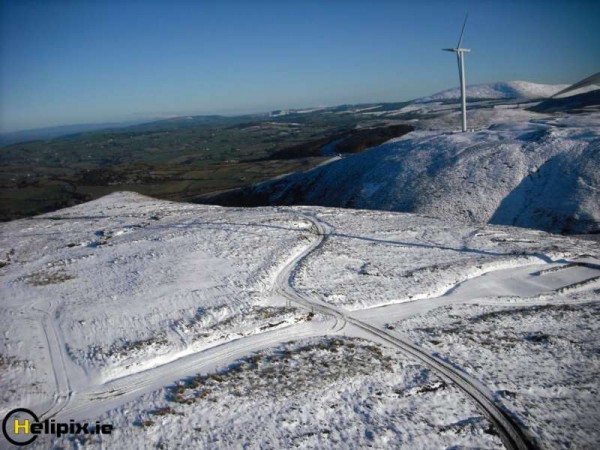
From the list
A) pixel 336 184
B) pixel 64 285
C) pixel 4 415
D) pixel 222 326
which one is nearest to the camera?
pixel 4 415

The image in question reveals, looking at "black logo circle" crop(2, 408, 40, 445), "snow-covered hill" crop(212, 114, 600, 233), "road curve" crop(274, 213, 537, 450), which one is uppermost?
"snow-covered hill" crop(212, 114, 600, 233)

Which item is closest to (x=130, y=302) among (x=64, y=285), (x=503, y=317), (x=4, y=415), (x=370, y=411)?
(x=64, y=285)

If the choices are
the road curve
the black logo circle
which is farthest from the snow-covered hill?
the black logo circle

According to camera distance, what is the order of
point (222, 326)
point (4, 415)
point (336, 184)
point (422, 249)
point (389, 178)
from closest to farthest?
point (4, 415) → point (222, 326) → point (422, 249) → point (389, 178) → point (336, 184)

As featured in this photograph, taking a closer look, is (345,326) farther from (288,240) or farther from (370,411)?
(288,240)

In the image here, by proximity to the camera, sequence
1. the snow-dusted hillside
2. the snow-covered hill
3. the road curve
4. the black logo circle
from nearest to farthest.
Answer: the black logo circle → the road curve → the snow-dusted hillside → the snow-covered hill

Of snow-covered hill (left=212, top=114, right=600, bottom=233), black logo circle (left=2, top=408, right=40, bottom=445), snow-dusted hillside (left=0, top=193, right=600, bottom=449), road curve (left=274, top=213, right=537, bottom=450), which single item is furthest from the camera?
snow-covered hill (left=212, top=114, right=600, bottom=233)

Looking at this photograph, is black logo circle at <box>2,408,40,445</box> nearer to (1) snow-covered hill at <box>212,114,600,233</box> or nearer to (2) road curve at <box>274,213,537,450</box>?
(2) road curve at <box>274,213,537,450</box>
